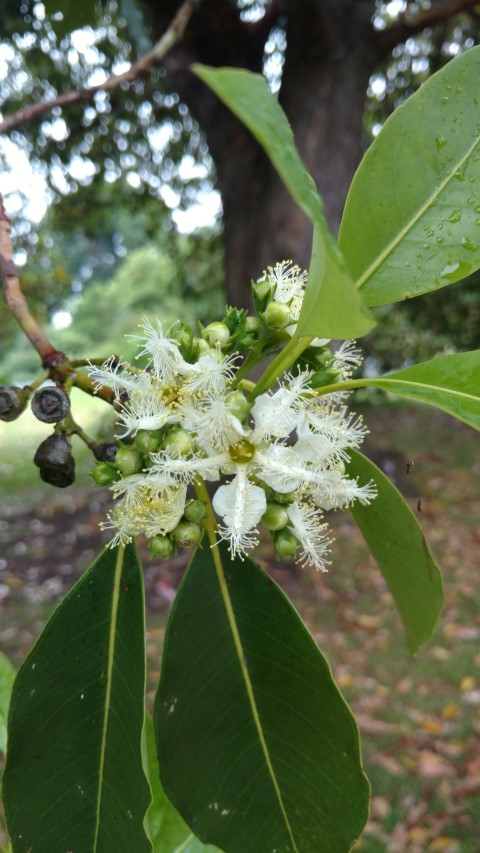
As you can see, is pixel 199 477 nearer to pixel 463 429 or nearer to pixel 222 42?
pixel 222 42

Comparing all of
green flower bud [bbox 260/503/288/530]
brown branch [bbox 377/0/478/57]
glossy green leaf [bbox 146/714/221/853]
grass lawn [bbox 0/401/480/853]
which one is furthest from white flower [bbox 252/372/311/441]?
brown branch [bbox 377/0/478/57]

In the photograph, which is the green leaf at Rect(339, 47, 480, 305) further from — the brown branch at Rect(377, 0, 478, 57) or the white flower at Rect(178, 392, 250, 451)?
the brown branch at Rect(377, 0, 478, 57)

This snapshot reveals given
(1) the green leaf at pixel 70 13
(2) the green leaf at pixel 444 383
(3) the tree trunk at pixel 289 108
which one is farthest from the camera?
(3) the tree trunk at pixel 289 108

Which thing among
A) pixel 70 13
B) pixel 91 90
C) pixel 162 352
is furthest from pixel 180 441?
pixel 70 13

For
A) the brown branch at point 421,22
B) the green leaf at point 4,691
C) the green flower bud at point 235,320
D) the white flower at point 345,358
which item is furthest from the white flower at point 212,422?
the brown branch at point 421,22

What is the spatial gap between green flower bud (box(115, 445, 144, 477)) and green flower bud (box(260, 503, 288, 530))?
19 cm

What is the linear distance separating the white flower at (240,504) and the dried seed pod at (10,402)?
11.9 inches

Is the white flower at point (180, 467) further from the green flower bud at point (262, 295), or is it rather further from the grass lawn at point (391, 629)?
the grass lawn at point (391, 629)

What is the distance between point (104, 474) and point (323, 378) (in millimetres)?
346

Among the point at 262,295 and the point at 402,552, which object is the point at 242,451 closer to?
the point at 262,295

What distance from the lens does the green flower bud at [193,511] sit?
95 centimetres

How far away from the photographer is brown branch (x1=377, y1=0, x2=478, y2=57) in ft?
10.9

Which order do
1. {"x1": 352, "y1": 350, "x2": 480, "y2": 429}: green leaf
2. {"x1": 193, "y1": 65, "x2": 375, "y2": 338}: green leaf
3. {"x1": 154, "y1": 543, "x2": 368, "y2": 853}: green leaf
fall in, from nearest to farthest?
{"x1": 193, "y1": 65, "x2": 375, "y2": 338}: green leaf < {"x1": 352, "y1": 350, "x2": 480, "y2": 429}: green leaf < {"x1": 154, "y1": 543, "x2": 368, "y2": 853}: green leaf

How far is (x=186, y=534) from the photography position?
94cm
